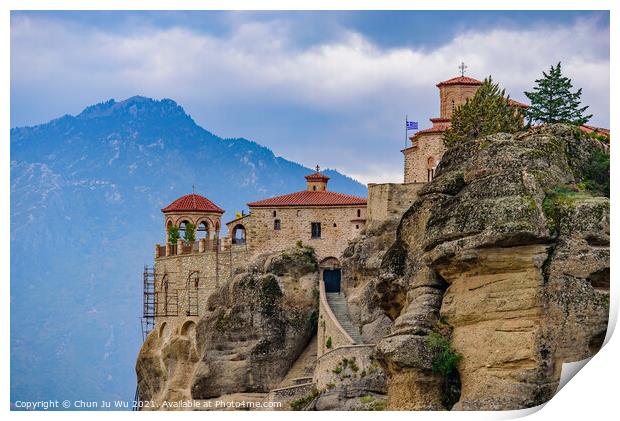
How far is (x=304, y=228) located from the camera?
68250mm

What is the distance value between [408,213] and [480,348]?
6629 mm

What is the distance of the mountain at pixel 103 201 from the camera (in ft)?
407

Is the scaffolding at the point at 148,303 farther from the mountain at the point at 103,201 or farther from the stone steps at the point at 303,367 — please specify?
the mountain at the point at 103,201

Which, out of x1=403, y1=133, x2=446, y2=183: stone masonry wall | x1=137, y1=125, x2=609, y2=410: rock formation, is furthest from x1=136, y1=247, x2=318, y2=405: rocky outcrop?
x1=137, y1=125, x2=609, y2=410: rock formation

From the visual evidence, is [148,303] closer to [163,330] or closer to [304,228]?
[163,330]

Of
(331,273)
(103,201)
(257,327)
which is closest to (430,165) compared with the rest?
(331,273)

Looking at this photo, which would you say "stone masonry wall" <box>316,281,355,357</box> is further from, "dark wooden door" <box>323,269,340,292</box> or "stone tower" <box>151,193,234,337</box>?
"stone tower" <box>151,193,234,337</box>

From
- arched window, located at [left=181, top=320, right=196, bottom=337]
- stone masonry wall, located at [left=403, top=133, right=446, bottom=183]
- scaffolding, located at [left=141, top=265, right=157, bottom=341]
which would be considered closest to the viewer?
stone masonry wall, located at [left=403, top=133, right=446, bottom=183]

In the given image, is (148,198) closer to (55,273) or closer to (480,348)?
(55,273)

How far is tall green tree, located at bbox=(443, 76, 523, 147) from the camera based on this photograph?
57625 mm

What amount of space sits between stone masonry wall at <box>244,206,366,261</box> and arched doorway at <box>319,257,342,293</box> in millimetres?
282

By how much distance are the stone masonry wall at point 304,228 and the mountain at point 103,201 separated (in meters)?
46.4

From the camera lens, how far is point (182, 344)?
7100cm

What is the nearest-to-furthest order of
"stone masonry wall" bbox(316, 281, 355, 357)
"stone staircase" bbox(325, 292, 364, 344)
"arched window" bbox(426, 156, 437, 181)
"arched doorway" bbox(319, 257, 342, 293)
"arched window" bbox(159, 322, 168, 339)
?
1. "stone masonry wall" bbox(316, 281, 355, 357)
2. "stone staircase" bbox(325, 292, 364, 344)
3. "arched doorway" bbox(319, 257, 342, 293)
4. "arched window" bbox(426, 156, 437, 181)
5. "arched window" bbox(159, 322, 168, 339)
